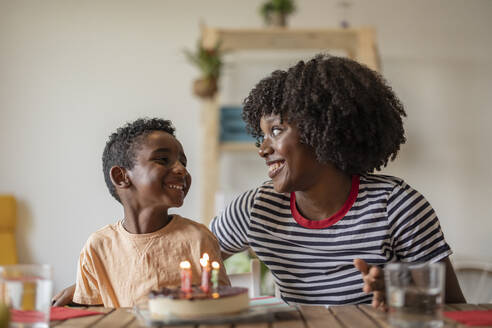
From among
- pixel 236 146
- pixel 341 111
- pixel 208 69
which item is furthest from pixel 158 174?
pixel 208 69

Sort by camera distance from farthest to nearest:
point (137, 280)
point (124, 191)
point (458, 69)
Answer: point (458, 69), point (124, 191), point (137, 280)

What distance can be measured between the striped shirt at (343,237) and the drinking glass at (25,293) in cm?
75

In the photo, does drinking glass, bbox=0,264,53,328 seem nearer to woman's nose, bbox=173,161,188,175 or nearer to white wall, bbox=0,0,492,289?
woman's nose, bbox=173,161,188,175

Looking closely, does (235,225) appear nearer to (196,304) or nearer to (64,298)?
(64,298)

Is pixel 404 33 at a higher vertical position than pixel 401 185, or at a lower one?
higher

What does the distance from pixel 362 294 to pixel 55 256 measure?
303 cm

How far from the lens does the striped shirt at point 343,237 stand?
148 cm

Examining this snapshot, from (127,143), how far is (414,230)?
84 centimetres

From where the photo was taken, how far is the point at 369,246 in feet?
4.98

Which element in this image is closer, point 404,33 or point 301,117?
point 301,117

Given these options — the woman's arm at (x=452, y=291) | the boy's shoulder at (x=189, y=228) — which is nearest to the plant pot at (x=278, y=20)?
the boy's shoulder at (x=189, y=228)

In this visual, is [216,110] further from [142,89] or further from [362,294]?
[362,294]

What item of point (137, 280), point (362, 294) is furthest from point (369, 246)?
point (137, 280)

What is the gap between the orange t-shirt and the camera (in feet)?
4.80
